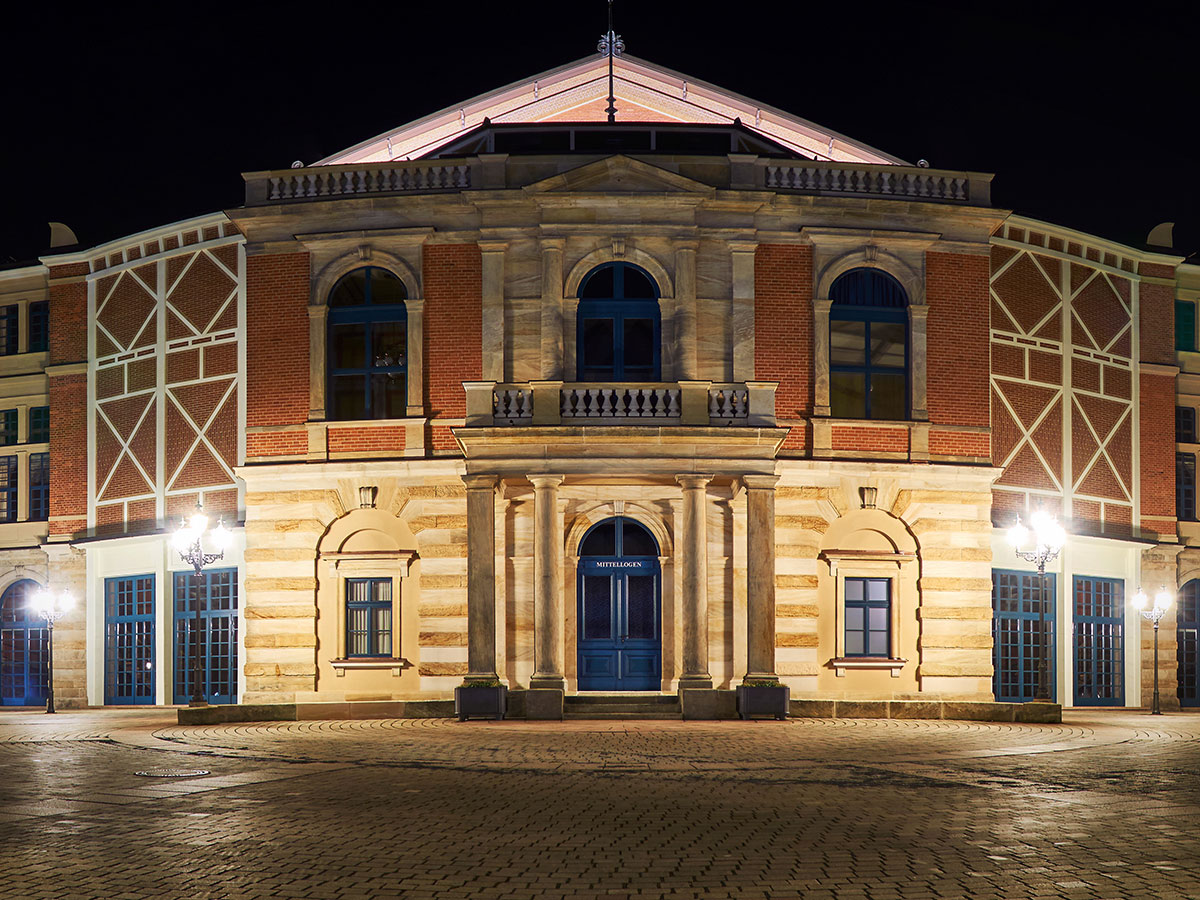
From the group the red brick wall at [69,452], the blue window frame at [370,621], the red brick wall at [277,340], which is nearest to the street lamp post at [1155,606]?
the blue window frame at [370,621]

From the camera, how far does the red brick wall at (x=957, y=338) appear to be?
95.2ft

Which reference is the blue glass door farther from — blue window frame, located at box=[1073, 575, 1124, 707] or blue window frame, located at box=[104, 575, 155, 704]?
blue window frame, located at box=[1073, 575, 1124, 707]

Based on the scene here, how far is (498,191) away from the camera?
2764cm

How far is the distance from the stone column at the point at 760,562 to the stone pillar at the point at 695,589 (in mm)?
868

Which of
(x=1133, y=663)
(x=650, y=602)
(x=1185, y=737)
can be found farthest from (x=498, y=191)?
(x=1133, y=663)

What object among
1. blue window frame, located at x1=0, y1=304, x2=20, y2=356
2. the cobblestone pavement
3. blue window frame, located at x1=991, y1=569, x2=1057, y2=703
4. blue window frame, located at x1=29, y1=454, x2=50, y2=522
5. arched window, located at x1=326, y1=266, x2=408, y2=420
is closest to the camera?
the cobblestone pavement

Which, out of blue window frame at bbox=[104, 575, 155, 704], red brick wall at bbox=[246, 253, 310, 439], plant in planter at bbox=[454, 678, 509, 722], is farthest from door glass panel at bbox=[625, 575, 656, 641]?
blue window frame at bbox=[104, 575, 155, 704]

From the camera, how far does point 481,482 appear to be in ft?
84.8

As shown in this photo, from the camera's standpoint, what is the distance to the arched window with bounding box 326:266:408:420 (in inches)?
1130

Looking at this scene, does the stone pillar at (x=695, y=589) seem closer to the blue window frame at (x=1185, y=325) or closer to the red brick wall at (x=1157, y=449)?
the red brick wall at (x=1157, y=449)

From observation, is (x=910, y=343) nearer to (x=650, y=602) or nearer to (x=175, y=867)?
(x=650, y=602)

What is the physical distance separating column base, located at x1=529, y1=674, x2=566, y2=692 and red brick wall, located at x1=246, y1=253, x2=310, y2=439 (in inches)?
302

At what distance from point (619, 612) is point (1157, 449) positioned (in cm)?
1521

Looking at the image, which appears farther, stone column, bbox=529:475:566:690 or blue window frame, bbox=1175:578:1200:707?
blue window frame, bbox=1175:578:1200:707
